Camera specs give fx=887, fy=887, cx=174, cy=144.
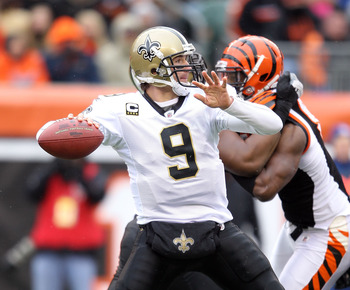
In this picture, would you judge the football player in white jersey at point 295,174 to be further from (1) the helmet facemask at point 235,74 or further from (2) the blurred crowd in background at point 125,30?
(2) the blurred crowd in background at point 125,30

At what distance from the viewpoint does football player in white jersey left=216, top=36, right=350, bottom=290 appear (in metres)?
5.03

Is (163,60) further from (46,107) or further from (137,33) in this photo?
(137,33)

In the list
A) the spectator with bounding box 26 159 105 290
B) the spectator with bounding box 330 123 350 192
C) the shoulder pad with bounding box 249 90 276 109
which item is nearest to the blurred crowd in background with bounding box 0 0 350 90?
the spectator with bounding box 26 159 105 290

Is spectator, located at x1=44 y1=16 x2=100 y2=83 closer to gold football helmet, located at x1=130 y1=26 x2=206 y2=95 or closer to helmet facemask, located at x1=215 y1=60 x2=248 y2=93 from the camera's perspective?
helmet facemask, located at x1=215 y1=60 x2=248 y2=93

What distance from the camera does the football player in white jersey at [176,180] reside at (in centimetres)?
460

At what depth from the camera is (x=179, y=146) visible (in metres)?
4.61

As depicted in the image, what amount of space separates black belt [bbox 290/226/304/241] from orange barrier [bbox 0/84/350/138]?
297cm

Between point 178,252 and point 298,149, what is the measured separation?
0.97 m

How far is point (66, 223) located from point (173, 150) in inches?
135

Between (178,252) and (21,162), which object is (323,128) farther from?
(178,252)

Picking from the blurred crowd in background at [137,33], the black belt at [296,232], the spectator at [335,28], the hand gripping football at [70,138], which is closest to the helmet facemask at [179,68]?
the hand gripping football at [70,138]

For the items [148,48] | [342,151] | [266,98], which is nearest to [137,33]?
[342,151]

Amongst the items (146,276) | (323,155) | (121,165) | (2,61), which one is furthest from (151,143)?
(2,61)

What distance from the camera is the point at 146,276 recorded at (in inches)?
181
